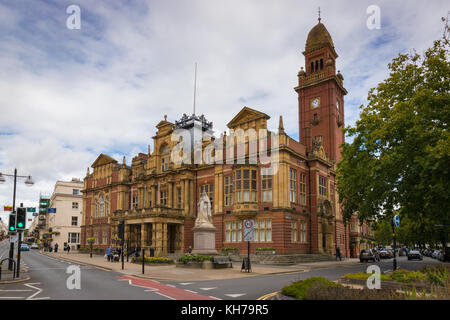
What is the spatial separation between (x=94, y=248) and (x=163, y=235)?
67.9 feet

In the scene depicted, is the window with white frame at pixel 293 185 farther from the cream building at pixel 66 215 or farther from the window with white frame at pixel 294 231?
the cream building at pixel 66 215

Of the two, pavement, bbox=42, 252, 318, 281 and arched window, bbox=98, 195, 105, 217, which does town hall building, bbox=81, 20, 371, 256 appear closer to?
arched window, bbox=98, 195, 105, 217

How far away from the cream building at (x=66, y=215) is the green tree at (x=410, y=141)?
77341 mm

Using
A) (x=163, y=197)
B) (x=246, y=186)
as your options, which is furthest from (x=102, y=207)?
(x=246, y=186)

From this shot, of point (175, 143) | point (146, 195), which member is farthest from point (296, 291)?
point (146, 195)

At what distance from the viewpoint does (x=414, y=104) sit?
21938 millimetres

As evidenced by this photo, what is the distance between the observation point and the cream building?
87.1m

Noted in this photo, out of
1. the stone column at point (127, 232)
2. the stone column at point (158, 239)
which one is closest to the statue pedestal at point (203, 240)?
the stone column at point (158, 239)

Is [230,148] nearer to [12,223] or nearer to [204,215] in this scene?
[204,215]

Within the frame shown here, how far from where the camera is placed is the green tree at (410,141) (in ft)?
66.3

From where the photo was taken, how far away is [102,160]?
64938 millimetres
